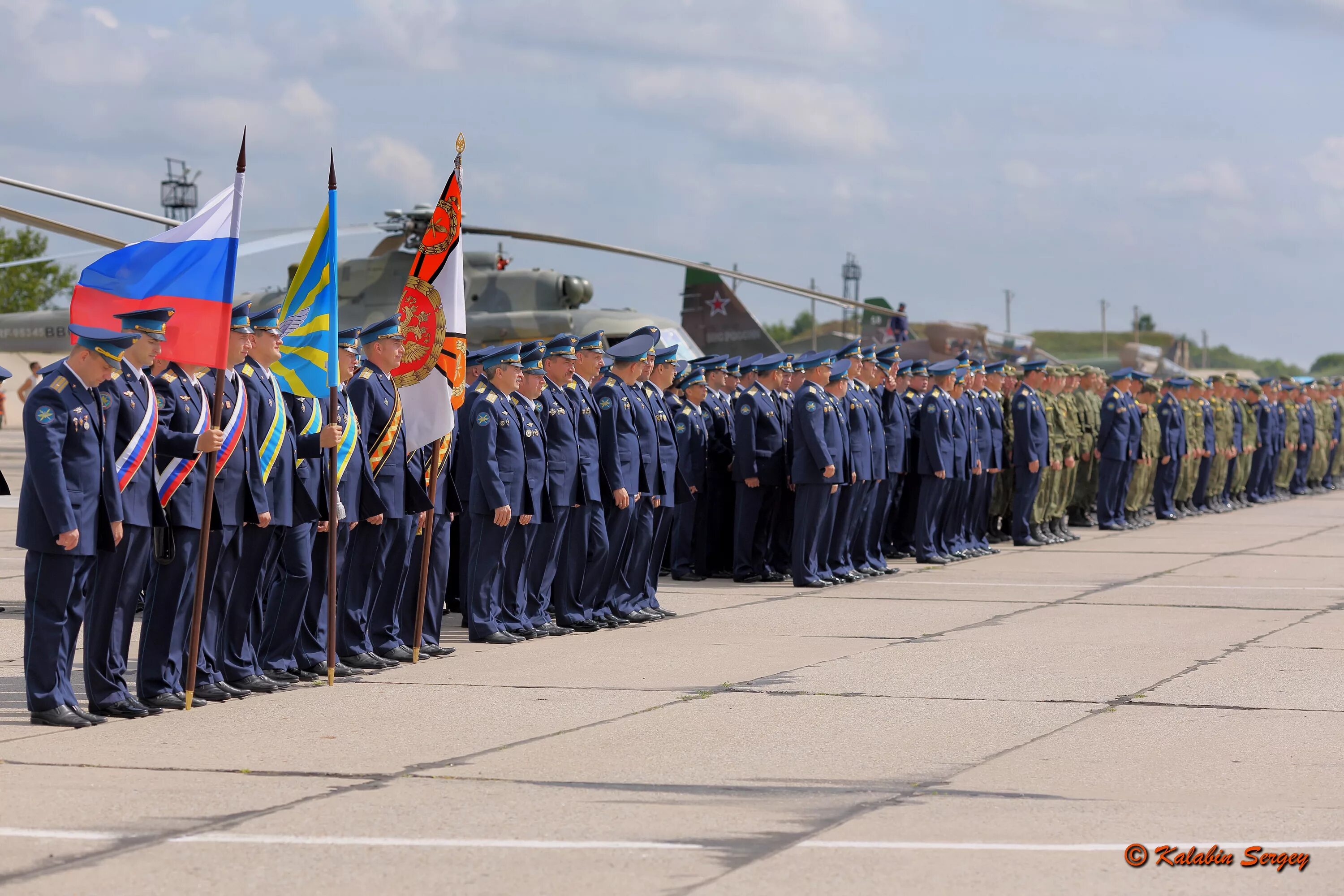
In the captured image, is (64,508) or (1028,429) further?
(1028,429)

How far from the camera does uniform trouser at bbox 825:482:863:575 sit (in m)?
13.3

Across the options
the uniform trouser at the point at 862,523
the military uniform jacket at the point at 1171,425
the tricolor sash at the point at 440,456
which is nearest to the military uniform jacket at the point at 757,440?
the uniform trouser at the point at 862,523

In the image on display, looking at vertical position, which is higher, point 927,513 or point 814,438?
point 814,438

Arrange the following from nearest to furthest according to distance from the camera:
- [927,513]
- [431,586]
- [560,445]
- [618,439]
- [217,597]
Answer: [217,597] < [431,586] < [560,445] < [618,439] < [927,513]

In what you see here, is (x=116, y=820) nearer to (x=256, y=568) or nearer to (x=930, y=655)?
(x=256, y=568)

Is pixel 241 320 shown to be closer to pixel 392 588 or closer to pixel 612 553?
pixel 392 588

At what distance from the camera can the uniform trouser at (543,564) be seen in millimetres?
10016

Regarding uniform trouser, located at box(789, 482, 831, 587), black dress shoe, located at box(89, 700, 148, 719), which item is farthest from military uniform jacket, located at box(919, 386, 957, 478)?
black dress shoe, located at box(89, 700, 148, 719)

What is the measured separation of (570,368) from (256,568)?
2970 mm

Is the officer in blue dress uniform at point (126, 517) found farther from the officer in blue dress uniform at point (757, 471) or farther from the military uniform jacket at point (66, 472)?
the officer in blue dress uniform at point (757, 471)

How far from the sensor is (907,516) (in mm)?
15523

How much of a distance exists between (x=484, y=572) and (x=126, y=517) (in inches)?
116

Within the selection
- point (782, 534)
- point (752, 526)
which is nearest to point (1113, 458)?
point (782, 534)

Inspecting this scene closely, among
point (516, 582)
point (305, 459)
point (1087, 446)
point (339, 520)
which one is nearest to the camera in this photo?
point (305, 459)
